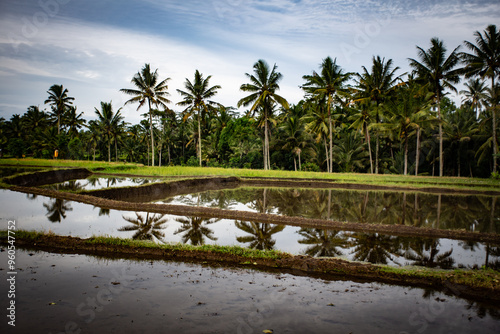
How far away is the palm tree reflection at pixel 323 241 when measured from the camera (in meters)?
8.22

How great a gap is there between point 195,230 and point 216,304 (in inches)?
203

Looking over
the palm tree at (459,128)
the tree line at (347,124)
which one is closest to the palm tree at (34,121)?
the tree line at (347,124)

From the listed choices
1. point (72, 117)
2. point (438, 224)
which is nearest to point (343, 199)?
point (438, 224)

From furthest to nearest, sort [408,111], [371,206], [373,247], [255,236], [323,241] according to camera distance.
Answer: [408,111], [371,206], [255,236], [323,241], [373,247]

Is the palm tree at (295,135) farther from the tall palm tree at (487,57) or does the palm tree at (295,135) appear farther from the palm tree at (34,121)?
the palm tree at (34,121)

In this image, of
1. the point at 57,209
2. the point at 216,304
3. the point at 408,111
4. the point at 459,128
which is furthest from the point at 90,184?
the point at 459,128

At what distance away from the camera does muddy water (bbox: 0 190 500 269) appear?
316 inches

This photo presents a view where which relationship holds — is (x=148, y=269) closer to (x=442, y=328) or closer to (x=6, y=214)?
(x=442, y=328)

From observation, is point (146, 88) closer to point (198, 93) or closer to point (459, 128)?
point (198, 93)

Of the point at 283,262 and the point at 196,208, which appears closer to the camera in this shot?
the point at 283,262

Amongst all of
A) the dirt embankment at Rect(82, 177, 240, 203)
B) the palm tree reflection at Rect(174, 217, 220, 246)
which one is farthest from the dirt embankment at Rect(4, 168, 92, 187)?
the palm tree reflection at Rect(174, 217, 220, 246)

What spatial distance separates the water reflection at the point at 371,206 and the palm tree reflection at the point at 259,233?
2.26 m

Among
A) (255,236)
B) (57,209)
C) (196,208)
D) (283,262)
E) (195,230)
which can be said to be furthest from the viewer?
(196,208)

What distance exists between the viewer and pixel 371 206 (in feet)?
50.0
